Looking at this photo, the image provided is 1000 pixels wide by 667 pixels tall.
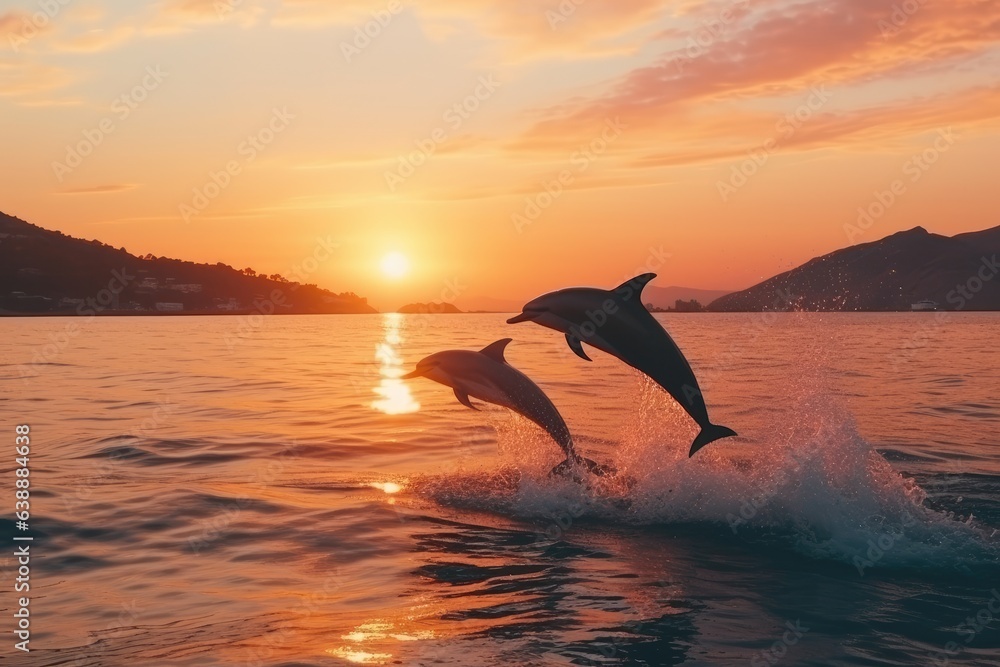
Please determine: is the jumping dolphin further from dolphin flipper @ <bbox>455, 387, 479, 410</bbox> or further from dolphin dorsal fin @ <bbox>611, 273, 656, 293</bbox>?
dolphin dorsal fin @ <bbox>611, 273, 656, 293</bbox>

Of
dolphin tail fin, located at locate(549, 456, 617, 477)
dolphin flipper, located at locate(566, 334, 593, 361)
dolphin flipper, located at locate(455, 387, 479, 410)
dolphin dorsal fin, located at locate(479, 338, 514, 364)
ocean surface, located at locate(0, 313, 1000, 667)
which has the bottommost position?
ocean surface, located at locate(0, 313, 1000, 667)

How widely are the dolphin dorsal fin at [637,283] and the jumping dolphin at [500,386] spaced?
2.67 m

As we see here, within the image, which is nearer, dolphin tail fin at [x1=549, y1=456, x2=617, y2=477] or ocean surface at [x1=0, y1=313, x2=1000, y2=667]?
ocean surface at [x1=0, y1=313, x2=1000, y2=667]

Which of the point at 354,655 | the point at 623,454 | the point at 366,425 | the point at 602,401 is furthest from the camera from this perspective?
the point at 602,401

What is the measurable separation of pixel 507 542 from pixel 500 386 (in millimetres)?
3384

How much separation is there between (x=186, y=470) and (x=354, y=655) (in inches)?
381

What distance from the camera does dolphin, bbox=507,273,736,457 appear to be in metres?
11.1

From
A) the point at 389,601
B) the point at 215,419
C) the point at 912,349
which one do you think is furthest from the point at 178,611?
the point at 912,349

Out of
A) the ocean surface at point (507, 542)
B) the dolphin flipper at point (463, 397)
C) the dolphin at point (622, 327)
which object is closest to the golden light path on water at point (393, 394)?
the ocean surface at point (507, 542)

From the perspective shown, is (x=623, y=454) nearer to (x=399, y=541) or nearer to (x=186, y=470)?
(x=399, y=541)

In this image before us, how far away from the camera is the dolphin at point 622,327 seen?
11.1 meters

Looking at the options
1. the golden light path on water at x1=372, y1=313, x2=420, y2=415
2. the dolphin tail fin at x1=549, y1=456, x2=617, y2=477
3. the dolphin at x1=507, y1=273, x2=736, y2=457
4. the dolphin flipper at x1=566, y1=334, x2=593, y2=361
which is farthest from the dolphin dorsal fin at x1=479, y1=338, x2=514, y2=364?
the golden light path on water at x1=372, y1=313, x2=420, y2=415

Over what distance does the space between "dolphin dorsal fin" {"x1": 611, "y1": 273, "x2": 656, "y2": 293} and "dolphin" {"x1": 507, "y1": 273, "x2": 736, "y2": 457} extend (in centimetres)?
1

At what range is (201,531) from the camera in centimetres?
1128
